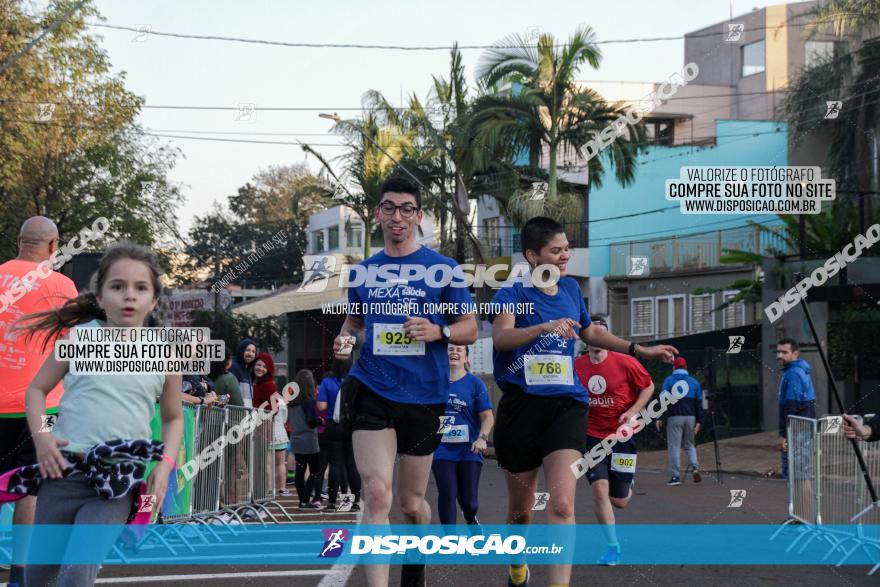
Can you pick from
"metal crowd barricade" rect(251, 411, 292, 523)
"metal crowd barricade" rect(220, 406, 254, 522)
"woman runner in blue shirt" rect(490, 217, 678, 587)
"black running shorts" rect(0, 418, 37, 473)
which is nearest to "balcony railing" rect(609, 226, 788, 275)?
"metal crowd barricade" rect(251, 411, 292, 523)

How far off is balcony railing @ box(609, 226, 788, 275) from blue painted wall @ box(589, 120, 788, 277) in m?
1.00

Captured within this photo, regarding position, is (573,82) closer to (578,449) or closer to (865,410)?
(865,410)

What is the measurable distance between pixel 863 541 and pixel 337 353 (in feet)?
16.2

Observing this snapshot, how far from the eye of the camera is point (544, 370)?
696cm

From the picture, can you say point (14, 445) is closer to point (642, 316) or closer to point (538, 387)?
point (538, 387)

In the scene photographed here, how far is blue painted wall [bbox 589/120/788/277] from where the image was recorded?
44906 mm

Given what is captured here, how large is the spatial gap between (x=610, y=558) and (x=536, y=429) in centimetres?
272

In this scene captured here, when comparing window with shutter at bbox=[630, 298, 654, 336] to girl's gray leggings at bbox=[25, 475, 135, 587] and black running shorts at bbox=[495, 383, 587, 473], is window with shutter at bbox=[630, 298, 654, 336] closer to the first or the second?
black running shorts at bbox=[495, 383, 587, 473]

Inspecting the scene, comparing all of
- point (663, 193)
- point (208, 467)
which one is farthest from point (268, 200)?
point (208, 467)

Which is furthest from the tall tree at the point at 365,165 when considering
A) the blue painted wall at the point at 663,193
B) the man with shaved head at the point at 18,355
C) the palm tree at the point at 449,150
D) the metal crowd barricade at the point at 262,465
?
the man with shaved head at the point at 18,355

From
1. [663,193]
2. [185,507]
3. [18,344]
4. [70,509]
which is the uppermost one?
[663,193]

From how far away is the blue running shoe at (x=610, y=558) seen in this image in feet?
30.2

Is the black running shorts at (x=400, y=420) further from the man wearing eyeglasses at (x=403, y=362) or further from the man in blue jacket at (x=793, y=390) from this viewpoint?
the man in blue jacket at (x=793, y=390)

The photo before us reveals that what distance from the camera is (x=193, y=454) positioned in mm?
10914
